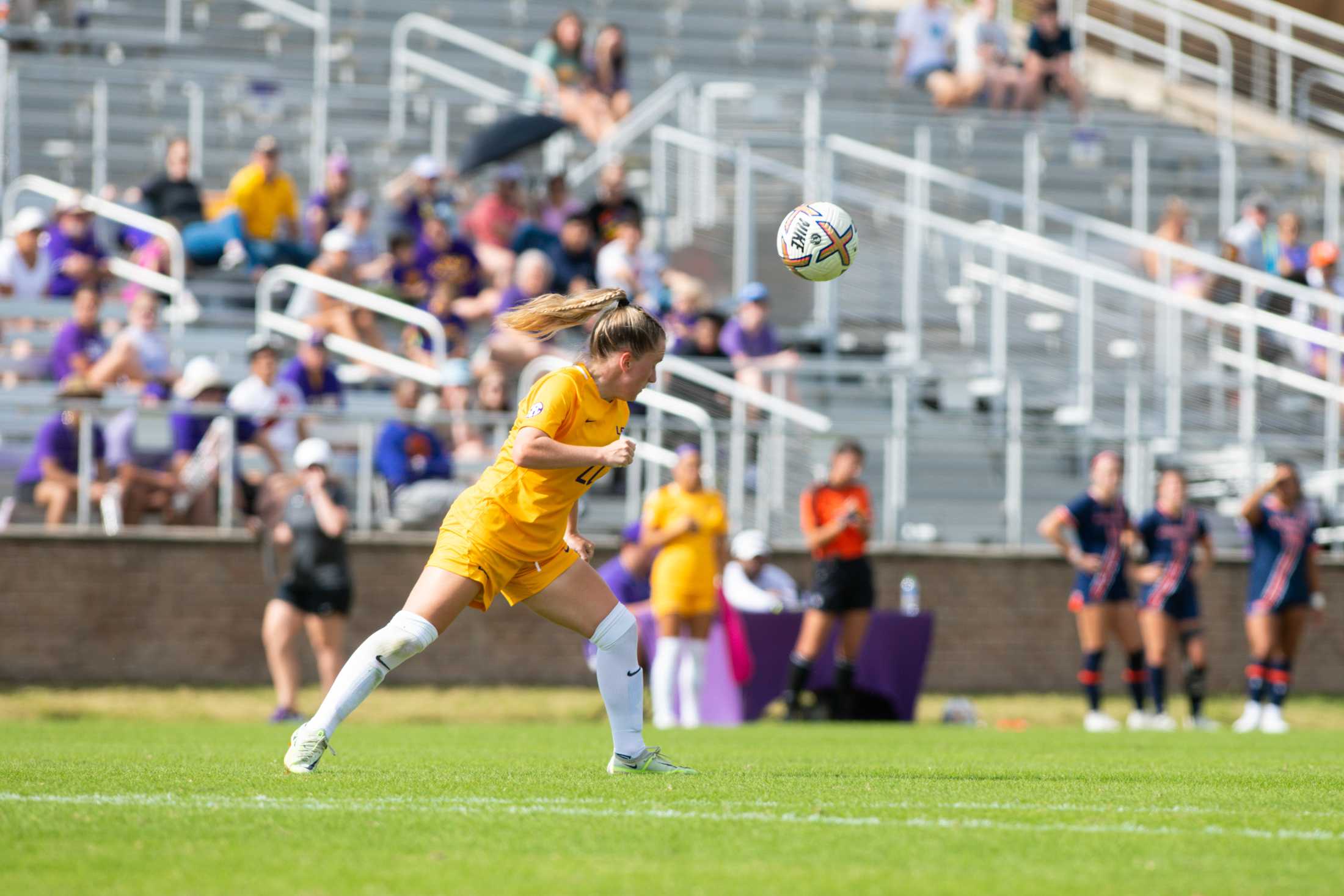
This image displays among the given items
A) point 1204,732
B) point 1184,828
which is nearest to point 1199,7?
point 1204,732

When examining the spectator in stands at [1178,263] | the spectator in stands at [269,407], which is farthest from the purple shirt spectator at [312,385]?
the spectator in stands at [1178,263]

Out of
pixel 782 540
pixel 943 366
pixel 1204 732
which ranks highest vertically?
pixel 943 366

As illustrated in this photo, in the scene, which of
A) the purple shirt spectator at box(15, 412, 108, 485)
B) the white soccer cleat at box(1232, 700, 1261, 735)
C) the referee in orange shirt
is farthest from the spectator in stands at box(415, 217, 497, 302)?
the white soccer cleat at box(1232, 700, 1261, 735)

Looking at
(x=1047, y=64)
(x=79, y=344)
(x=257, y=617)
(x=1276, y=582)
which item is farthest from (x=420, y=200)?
(x=1047, y=64)

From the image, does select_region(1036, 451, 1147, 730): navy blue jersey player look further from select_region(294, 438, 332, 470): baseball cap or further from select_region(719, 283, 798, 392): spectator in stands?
select_region(294, 438, 332, 470): baseball cap

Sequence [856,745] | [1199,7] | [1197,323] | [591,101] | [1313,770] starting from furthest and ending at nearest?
[1199,7], [591,101], [1197,323], [856,745], [1313,770]

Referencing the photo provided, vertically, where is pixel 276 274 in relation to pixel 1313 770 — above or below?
above

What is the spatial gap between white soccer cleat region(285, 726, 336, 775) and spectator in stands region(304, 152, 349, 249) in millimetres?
12946

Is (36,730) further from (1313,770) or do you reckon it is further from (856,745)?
(1313,770)

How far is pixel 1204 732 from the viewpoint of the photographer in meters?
14.5

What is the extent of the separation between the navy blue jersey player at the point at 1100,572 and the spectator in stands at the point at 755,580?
7.93 feet

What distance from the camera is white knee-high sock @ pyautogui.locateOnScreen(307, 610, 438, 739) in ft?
24.0

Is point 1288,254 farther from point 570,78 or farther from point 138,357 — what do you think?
point 138,357

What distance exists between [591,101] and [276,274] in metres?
6.10
